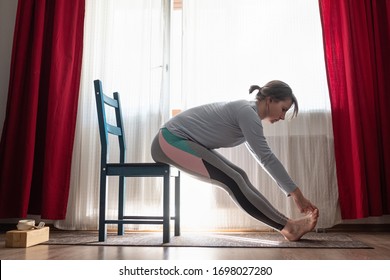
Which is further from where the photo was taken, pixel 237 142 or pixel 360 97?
pixel 360 97

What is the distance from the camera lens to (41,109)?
2668mm

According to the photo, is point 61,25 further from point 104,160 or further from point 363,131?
point 363,131

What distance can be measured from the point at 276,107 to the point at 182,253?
0.83 meters

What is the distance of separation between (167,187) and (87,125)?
1043 millimetres

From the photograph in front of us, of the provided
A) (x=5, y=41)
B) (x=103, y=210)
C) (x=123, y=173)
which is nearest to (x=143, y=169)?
(x=123, y=173)

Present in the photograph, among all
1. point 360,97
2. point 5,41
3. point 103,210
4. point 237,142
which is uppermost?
point 5,41

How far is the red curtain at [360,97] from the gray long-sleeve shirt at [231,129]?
0.82 m

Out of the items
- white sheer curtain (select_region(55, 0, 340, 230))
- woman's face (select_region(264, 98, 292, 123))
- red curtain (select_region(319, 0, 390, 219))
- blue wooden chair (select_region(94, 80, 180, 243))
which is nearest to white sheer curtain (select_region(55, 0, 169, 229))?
white sheer curtain (select_region(55, 0, 340, 230))

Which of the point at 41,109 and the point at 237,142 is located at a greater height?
the point at 41,109

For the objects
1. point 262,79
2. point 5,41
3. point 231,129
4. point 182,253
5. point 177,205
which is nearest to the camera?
point 182,253

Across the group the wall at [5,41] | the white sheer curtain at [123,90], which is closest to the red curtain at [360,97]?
the white sheer curtain at [123,90]

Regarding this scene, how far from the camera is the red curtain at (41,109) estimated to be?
251cm

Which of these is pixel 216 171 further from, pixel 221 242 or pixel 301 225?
pixel 301 225

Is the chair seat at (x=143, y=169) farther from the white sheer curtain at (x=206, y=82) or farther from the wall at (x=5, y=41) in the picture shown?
Answer: the wall at (x=5, y=41)
